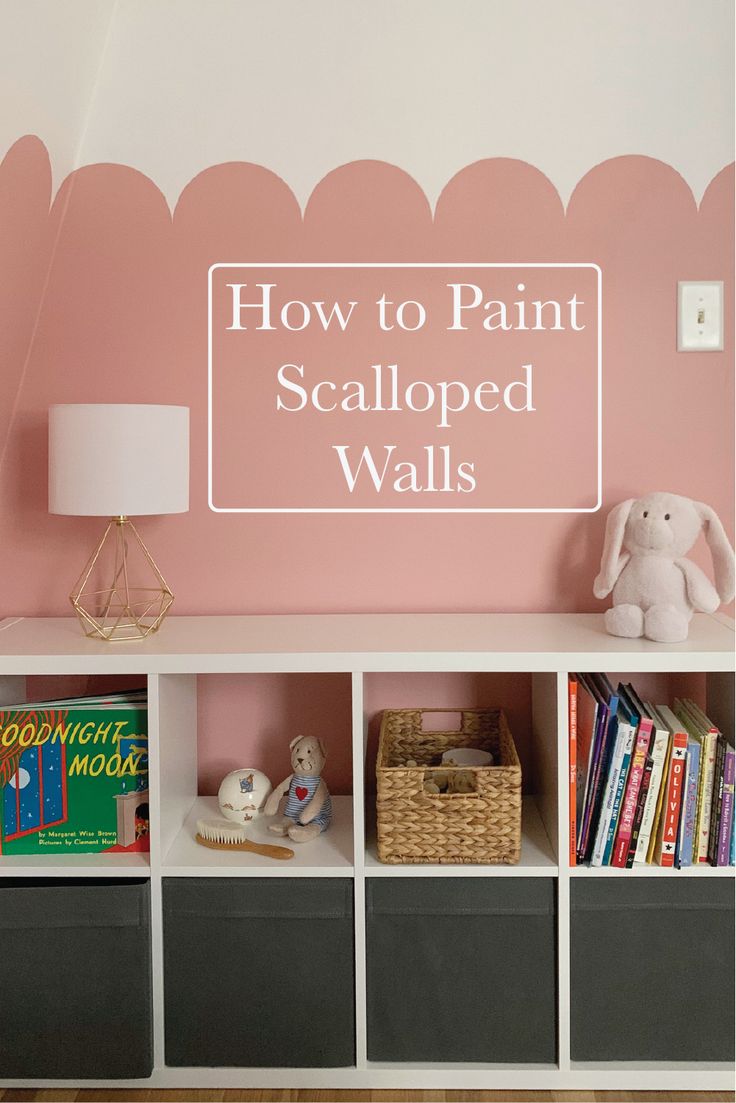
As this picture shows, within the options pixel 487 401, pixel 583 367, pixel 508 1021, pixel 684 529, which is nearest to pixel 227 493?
pixel 487 401

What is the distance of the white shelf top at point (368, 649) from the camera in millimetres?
1676

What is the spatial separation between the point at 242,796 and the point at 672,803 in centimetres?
78

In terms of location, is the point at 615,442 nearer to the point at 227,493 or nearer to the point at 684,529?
the point at 684,529

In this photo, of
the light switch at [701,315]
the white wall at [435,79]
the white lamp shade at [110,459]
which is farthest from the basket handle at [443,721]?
the white wall at [435,79]

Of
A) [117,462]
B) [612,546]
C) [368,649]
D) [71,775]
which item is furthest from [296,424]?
[71,775]

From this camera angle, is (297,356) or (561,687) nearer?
(561,687)

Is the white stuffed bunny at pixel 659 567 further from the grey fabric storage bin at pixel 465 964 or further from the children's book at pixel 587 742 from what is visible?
the grey fabric storage bin at pixel 465 964

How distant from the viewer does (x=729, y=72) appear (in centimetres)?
199

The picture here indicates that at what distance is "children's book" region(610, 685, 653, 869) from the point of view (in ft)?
5.56

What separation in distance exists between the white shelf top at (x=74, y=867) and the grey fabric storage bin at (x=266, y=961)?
0.07m

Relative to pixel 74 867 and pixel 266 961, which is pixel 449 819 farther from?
pixel 74 867

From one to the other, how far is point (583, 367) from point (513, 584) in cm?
47

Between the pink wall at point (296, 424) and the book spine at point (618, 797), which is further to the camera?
the pink wall at point (296, 424)

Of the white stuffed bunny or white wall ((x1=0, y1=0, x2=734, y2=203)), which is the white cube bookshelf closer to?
the white stuffed bunny
